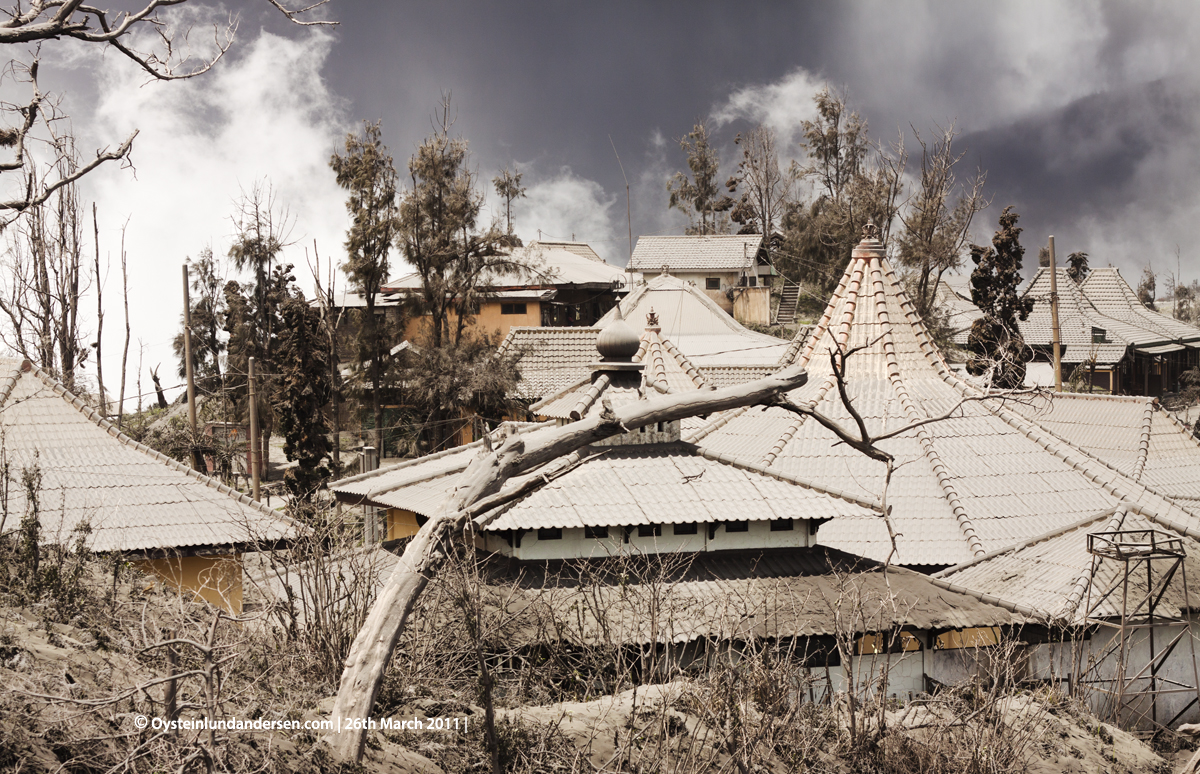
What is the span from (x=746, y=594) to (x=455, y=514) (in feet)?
11.9

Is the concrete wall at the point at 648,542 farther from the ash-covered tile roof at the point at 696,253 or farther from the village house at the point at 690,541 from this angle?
the ash-covered tile roof at the point at 696,253

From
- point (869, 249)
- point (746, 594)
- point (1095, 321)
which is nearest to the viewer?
point (746, 594)

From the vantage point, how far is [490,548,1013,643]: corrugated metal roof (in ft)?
34.0

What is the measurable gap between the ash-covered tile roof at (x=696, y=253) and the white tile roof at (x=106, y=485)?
124ft

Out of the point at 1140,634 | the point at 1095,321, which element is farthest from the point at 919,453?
the point at 1095,321

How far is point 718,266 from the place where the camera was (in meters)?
52.4

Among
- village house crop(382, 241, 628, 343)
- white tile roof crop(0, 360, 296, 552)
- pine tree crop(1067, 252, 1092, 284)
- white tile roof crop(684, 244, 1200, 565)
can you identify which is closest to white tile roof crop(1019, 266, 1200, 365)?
pine tree crop(1067, 252, 1092, 284)

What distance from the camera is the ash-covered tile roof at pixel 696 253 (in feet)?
172

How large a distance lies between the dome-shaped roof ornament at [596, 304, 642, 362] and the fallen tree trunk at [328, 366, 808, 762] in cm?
412

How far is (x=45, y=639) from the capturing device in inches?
322

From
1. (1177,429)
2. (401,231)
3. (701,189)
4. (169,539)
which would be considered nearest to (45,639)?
(169,539)

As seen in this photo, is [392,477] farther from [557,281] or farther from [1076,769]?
[557,281]

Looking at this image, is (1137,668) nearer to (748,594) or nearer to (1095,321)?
(748,594)

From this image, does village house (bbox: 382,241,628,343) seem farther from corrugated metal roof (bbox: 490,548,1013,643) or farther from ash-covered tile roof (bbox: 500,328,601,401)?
corrugated metal roof (bbox: 490,548,1013,643)
